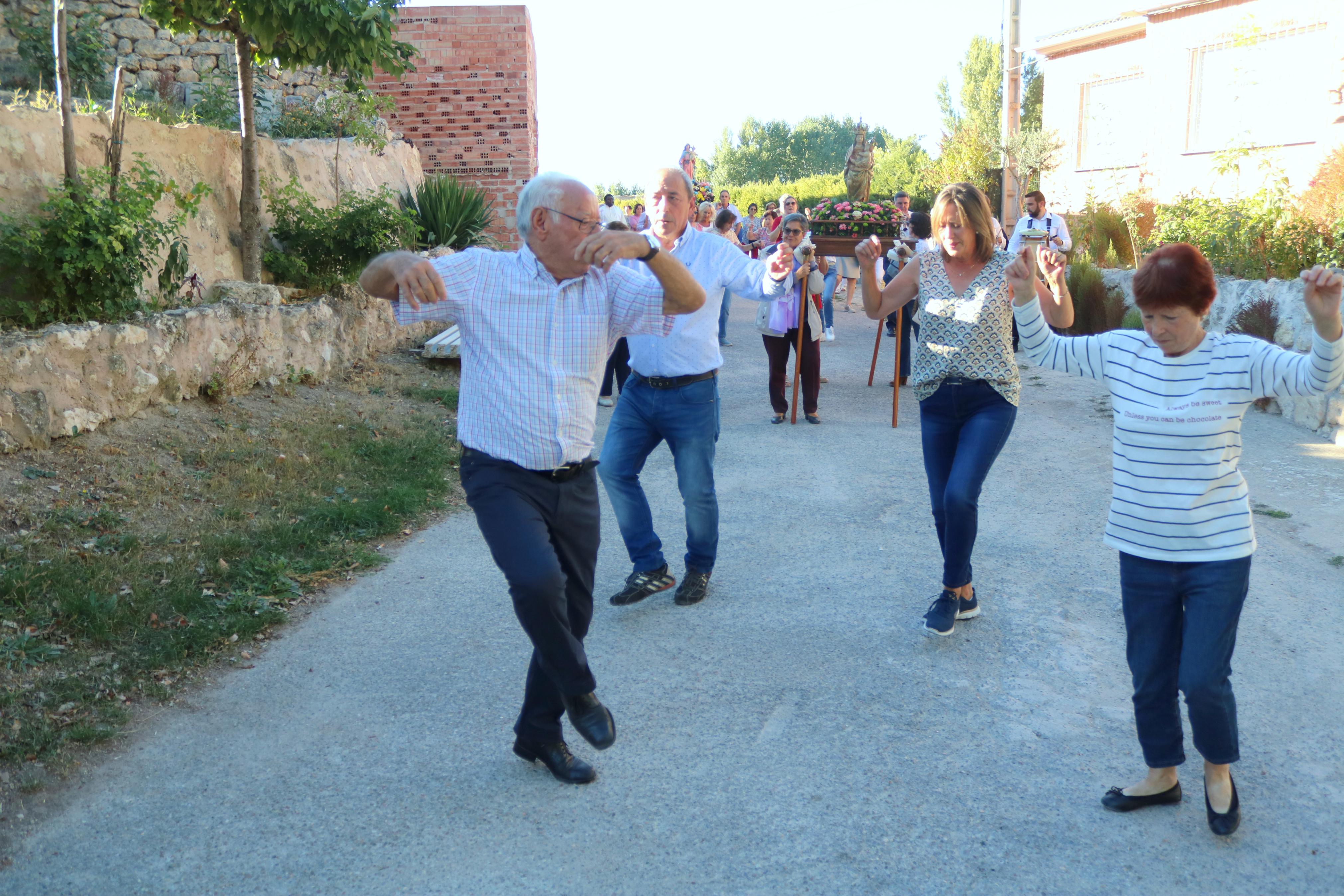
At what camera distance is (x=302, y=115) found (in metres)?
13.1

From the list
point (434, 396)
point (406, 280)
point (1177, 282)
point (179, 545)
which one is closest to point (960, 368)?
point (1177, 282)

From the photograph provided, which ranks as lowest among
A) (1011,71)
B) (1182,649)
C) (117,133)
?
(1182,649)

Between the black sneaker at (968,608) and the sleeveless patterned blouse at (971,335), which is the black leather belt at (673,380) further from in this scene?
the black sneaker at (968,608)

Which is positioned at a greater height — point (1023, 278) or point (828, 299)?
point (1023, 278)

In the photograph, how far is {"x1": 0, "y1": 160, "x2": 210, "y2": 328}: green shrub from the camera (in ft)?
20.6

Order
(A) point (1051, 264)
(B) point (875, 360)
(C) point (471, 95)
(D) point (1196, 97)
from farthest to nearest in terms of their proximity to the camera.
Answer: (C) point (471, 95) → (D) point (1196, 97) → (B) point (875, 360) → (A) point (1051, 264)

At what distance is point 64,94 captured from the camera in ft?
22.5

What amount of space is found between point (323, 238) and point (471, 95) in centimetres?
751

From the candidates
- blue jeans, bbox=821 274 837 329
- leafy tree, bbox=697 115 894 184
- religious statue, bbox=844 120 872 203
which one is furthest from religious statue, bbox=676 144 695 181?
leafy tree, bbox=697 115 894 184

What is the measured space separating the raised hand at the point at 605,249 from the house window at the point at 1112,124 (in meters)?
16.8

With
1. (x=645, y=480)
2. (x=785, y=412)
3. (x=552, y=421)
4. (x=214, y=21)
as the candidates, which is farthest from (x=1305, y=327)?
(x=214, y=21)

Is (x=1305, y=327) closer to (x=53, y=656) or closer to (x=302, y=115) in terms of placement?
(x=53, y=656)

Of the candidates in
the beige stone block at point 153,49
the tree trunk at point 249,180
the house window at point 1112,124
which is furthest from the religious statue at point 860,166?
the tree trunk at point 249,180

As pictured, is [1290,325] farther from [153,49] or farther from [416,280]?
[153,49]
